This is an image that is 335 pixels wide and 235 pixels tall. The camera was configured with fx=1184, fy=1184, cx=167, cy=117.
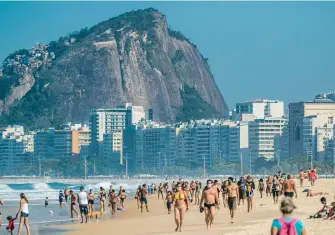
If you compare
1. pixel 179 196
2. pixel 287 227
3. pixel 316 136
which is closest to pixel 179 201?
pixel 179 196

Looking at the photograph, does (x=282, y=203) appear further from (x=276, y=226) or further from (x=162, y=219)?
(x=162, y=219)

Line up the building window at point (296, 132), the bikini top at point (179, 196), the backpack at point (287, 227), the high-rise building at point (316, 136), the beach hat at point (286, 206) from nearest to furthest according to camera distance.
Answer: the beach hat at point (286, 206), the backpack at point (287, 227), the bikini top at point (179, 196), the high-rise building at point (316, 136), the building window at point (296, 132)

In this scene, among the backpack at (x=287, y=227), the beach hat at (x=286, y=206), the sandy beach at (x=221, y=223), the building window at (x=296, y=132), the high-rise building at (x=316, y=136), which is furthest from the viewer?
the building window at (x=296, y=132)

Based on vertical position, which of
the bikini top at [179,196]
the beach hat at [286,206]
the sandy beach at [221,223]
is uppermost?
the beach hat at [286,206]

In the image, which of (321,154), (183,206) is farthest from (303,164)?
(183,206)

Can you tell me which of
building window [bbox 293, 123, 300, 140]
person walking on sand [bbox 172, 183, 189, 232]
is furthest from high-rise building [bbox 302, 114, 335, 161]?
person walking on sand [bbox 172, 183, 189, 232]

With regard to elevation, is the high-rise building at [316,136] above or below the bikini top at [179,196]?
Answer: above

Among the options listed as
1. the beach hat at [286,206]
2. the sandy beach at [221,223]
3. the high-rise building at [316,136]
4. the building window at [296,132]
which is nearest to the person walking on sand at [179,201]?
the sandy beach at [221,223]

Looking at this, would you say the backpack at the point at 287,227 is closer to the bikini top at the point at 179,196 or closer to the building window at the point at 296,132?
the bikini top at the point at 179,196
